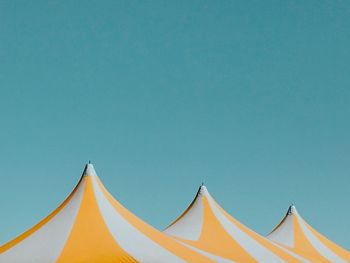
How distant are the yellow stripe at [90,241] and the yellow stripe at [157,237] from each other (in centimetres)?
63

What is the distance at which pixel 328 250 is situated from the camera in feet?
72.5

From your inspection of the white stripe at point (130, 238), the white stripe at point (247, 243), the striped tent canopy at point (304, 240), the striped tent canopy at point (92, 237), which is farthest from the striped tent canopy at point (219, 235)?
the striped tent canopy at point (304, 240)

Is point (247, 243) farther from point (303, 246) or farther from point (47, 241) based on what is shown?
→ point (303, 246)

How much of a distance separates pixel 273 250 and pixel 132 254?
572 centimetres

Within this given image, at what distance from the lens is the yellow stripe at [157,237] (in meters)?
13.1

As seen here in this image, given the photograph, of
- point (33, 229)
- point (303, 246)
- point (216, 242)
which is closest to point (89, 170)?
point (33, 229)

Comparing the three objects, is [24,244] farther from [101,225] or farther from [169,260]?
[169,260]

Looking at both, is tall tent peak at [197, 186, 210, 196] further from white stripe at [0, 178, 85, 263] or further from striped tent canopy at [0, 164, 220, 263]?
white stripe at [0, 178, 85, 263]

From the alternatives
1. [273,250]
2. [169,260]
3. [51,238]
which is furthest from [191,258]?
[273,250]

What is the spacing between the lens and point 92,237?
12.8 meters

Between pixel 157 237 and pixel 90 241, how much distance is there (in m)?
1.57

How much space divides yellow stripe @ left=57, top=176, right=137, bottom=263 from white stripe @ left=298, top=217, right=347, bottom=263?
10449mm

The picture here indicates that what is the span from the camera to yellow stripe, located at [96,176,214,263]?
13.1 metres

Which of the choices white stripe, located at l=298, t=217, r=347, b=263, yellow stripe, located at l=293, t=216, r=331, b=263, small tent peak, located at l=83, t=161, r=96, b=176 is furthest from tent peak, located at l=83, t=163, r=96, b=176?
white stripe, located at l=298, t=217, r=347, b=263
